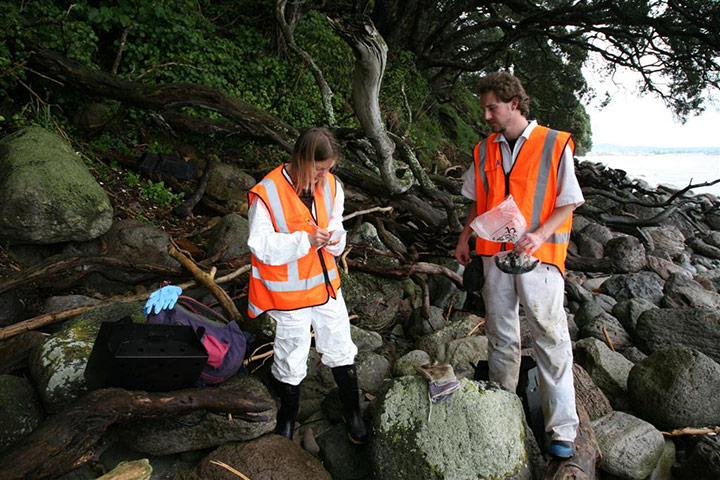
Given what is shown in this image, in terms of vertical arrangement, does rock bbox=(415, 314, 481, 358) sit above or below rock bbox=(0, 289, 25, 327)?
above

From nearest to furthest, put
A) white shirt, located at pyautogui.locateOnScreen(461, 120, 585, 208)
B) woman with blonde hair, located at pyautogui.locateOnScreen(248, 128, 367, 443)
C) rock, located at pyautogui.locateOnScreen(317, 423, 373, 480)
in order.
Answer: white shirt, located at pyautogui.locateOnScreen(461, 120, 585, 208)
woman with blonde hair, located at pyautogui.locateOnScreen(248, 128, 367, 443)
rock, located at pyautogui.locateOnScreen(317, 423, 373, 480)

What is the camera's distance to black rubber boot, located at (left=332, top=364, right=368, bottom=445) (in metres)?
2.85

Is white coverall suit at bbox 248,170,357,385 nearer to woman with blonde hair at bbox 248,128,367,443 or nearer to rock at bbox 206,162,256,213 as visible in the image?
woman with blonde hair at bbox 248,128,367,443

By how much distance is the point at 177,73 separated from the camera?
6.91m

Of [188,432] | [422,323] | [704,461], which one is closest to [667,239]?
[422,323]

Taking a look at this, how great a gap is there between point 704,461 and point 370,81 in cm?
369

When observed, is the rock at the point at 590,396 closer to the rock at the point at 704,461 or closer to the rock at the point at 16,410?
the rock at the point at 704,461

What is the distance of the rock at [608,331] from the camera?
14.4ft

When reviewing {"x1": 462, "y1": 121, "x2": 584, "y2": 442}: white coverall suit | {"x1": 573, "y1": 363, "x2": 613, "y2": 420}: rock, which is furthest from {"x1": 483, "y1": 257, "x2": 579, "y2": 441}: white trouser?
{"x1": 573, "y1": 363, "x2": 613, "y2": 420}: rock

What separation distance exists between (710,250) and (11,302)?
1061cm

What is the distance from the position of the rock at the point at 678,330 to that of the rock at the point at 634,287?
1.44m

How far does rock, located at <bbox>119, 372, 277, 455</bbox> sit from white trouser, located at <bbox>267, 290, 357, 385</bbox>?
259mm

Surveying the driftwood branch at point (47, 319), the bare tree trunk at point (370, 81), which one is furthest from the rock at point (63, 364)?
the bare tree trunk at point (370, 81)

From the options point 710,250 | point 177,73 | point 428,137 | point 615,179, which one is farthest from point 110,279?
point 615,179
